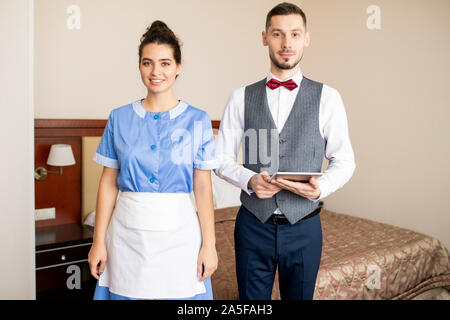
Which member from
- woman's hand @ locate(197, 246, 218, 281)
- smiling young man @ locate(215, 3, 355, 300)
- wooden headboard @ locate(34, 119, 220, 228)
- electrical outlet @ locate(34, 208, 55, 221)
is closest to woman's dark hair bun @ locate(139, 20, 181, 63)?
smiling young man @ locate(215, 3, 355, 300)

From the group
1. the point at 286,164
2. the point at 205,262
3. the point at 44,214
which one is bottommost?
the point at 44,214

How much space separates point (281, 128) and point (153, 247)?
674 mm

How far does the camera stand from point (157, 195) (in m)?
1.31

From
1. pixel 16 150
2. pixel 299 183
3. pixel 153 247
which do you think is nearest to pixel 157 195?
pixel 153 247

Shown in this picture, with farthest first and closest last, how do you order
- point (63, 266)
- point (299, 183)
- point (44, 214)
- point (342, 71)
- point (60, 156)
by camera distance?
point (342, 71), point (44, 214), point (60, 156), point (63, 266), point (299, 183)

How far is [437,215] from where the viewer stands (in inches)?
134

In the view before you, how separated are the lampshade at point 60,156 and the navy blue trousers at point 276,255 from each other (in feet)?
6.07

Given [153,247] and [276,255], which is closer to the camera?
[153,247]

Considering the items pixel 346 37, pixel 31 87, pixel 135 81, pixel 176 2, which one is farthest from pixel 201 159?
pixel 346 37

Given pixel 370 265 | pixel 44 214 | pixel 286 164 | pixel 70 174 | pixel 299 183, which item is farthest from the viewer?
pixel 70 174

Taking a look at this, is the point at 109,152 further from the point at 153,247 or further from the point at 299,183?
the point at 299,183

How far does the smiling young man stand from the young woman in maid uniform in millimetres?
266
